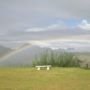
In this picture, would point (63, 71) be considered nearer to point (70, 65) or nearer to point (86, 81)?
point (86, 81)

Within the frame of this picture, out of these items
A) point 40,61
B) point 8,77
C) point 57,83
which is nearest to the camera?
point 57,83

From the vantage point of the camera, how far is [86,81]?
1590 centimetres

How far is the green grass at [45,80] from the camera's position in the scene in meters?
13.8

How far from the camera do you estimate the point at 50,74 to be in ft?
59.0

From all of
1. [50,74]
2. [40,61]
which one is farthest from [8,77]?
[40,61]

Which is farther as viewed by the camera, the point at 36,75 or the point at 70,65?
the point at 70,65

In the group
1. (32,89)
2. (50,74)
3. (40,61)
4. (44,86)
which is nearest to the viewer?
(32,89)

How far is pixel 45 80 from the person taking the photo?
1586cm

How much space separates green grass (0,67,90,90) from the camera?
1379 cm

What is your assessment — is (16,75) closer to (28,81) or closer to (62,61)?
(28,81)

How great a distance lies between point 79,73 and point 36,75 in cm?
271

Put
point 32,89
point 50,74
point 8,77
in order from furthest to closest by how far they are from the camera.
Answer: point 50,74, point 8,77, point 32,89

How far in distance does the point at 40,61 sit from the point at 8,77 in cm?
724

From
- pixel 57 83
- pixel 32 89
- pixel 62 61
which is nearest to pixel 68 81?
pixel 57 83
